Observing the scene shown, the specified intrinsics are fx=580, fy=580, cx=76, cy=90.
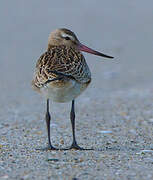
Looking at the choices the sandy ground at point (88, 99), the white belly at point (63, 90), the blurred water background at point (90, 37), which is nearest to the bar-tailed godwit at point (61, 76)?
the white belly at point (63, 90)

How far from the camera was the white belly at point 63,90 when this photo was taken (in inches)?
282

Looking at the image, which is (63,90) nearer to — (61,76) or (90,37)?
(61,76)

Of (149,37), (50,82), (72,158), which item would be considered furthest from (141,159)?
(149,37)

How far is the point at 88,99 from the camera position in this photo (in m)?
11.8

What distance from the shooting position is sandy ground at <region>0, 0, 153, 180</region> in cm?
652

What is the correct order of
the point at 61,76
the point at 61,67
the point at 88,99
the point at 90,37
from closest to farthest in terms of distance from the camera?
1. the point at 61,76
2. the point at 61,67
3. the point at 88,99
4. the point at 90,37

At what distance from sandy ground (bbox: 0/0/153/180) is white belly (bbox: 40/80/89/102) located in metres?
0.71

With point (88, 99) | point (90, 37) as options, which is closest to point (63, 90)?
point (88, 99)

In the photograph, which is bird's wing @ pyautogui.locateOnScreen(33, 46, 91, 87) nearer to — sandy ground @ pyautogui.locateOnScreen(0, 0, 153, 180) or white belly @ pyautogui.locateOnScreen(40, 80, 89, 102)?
white belly @ pyautogui.locateOnScreen(40, 80, 89, 102)

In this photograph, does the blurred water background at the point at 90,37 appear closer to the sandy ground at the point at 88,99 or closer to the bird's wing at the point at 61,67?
the sandy ground at the point at 88,99

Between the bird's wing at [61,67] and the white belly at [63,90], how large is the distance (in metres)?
0.07

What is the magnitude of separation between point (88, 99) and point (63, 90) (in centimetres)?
462

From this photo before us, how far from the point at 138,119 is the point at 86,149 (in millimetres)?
2499

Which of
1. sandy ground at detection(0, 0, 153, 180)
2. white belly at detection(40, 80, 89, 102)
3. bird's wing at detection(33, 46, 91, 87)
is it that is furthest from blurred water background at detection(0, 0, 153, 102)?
white belly at detection(40, 80, 89, 102)
